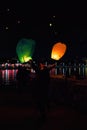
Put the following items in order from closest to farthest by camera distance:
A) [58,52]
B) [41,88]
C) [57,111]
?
[41,88], [58,52], [57,111]

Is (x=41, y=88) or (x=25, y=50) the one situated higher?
(x=25, y=50)

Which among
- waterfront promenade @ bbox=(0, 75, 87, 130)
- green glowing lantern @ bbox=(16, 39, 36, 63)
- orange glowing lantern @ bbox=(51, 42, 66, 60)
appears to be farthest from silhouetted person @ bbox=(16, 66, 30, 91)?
orange glowing lantern @ bbox=(51, 42, 66, 60)

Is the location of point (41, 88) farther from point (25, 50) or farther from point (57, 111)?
point (25, 50)

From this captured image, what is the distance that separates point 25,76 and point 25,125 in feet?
37.6

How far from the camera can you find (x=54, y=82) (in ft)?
58.4

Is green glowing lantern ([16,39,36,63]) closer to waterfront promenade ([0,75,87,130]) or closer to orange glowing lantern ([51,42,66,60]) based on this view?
waterfront promenade ([0,75,87,130])

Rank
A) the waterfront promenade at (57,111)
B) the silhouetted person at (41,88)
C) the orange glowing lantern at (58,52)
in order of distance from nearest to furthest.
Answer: the waterfront promenade at (57,111), the silhouetted person at (41,88), the orange glowing lantern at (58,52)

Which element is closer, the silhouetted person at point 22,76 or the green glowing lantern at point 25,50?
the green glowing lantern at point 25,50

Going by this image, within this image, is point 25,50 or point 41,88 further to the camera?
point 25,50

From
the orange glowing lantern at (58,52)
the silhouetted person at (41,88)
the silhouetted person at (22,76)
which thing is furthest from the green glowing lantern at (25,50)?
the silhouetted person at (41,88)

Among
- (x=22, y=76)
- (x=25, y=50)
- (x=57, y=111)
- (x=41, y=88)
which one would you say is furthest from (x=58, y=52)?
(x=22, y=76)

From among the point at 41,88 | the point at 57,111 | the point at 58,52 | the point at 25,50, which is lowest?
the point at 57,111

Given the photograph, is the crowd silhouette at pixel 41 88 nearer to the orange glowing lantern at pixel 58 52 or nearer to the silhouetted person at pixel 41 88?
the silhouetted person at pixel 41 88

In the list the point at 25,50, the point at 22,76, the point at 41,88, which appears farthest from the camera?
the point at 22,76
